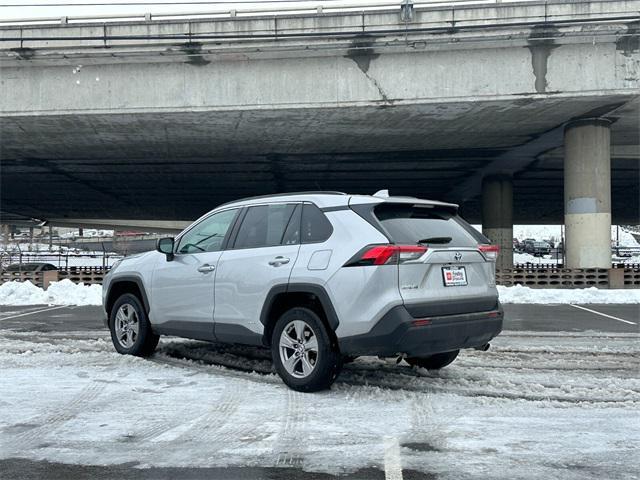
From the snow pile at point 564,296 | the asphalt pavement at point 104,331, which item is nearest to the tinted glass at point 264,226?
the asphalt pavement at point 104,331

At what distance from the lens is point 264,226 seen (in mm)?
5945

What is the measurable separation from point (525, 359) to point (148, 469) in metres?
4.98

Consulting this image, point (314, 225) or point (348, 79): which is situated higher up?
point (348, 79)

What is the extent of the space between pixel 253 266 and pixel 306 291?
0.77 meters

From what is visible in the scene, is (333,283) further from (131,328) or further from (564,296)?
(564,296)

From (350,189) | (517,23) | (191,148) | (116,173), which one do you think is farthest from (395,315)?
(350,189)

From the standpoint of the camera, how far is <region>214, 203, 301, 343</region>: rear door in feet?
18.2

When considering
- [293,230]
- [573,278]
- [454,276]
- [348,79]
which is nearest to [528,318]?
[454,276]

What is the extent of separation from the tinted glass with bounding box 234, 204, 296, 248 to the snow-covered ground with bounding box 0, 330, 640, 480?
4.58ft

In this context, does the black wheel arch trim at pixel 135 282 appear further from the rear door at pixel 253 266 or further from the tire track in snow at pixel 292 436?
the tire track in snow at pixel 292 436

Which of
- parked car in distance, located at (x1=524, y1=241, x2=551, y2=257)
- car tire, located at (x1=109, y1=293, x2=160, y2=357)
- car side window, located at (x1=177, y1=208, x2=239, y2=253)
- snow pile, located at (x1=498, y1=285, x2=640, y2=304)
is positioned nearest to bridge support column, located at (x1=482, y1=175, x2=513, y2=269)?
snow pile, located at (x1=498, y1=285, x2=640, y2=304)

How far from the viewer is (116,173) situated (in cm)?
2784

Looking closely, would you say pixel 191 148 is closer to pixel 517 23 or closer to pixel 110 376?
pixel 517 23

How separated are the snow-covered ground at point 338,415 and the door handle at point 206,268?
1106mm
